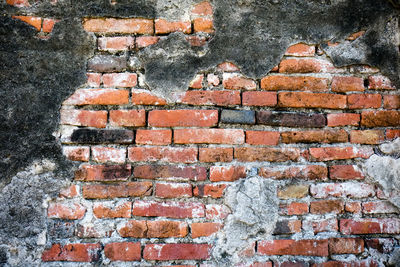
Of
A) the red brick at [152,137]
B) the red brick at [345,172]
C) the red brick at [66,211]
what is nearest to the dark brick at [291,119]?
the red brick at [345,172]

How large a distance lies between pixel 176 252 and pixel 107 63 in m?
1.00

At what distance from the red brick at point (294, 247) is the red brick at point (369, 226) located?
13 centimetres

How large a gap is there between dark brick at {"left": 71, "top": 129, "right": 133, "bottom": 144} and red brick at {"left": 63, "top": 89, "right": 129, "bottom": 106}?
0.14m

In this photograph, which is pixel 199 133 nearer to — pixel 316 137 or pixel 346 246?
pixel 316 137

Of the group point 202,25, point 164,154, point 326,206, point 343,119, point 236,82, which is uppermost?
point 202,25

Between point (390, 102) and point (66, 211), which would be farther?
point (390, 102)

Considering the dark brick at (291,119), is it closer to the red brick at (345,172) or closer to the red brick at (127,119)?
the red brick at (345,172)

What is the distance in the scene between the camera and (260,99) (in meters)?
1.52

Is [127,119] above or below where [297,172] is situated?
above

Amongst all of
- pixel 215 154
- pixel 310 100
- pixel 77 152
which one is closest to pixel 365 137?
pixel 310 100

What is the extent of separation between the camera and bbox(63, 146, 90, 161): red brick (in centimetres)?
146

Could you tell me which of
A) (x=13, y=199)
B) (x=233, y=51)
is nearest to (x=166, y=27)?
(x=233, y=51)

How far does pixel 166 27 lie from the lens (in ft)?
4.98

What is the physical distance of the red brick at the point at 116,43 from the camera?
59.6 inches
